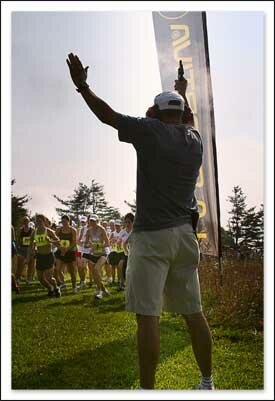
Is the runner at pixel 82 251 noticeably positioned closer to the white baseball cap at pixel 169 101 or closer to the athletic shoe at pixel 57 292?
the athletic shoe at pixel 57 292

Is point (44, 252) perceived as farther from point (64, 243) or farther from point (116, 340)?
point (116, 340)

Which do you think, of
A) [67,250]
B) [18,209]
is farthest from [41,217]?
[67,250]

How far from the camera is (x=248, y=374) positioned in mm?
2768

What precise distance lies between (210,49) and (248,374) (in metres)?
1.97

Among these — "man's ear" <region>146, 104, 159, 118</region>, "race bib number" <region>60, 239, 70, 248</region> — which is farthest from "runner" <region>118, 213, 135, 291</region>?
"man's ear" <region>146, 104, 159, 118</region>

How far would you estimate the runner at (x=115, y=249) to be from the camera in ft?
10.2

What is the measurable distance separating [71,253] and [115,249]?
31 centimetres

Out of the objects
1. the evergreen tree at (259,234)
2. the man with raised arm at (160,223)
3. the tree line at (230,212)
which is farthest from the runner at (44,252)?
the evergreen tree at (259,234)

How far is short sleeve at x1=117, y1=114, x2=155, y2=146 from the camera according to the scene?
205cm

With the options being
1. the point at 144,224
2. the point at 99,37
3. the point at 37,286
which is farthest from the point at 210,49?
the point at 37,286

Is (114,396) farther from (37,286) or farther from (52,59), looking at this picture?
(52,59)

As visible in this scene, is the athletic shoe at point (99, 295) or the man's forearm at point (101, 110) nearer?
the man's forearm at point (101, 110)

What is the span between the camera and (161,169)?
214cm

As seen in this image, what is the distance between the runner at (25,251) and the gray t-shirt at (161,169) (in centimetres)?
97
